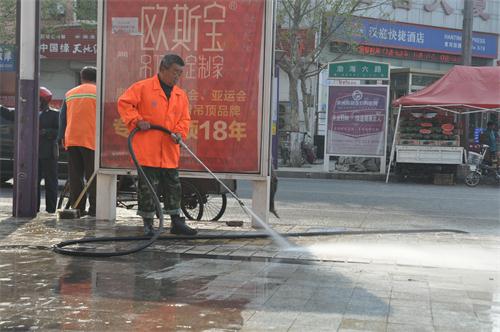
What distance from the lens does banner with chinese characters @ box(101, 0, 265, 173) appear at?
23.5ft

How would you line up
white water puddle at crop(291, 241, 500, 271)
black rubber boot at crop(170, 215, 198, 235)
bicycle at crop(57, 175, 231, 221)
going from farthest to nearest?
bicycle at crop(57, 175, 231, 221) → black rubber boot at crop(170, 215, 198, 235) → white water puddle at crop(291, 241, 500, 271)

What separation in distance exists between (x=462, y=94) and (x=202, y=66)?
1117 centimetres

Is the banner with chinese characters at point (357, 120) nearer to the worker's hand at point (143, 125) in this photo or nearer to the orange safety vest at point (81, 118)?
the orange safety vest at point (81, 118)

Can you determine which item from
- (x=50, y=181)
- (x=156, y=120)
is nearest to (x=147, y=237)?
(x=156, y=120)

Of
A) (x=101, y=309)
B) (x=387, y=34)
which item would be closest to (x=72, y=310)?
(x=101, y=309)

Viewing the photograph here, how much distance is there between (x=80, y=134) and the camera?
7820mm

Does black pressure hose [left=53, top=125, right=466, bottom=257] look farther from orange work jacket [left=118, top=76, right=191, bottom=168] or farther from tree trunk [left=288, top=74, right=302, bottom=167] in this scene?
tree trunk [left=288, top=74, right=302, bottom=167]

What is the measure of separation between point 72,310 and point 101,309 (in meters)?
0.18

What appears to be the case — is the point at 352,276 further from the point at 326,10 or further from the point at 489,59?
the point at 489,59

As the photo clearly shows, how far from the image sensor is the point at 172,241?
6.39 m

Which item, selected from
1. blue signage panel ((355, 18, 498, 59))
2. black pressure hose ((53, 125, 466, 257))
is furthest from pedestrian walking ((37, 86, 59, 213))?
blue signage panel ((355, 18, 498, 59))

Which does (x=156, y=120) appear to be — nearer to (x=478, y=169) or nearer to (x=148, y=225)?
(x=148, y=225)

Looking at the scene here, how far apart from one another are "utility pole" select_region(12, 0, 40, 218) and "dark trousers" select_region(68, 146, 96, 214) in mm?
535

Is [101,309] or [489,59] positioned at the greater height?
[489,59]
